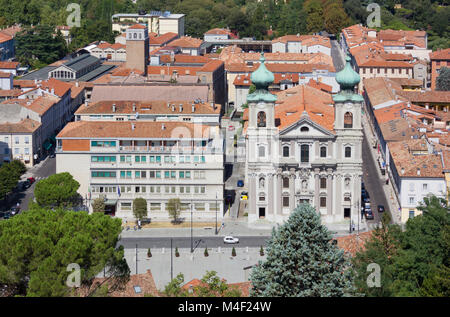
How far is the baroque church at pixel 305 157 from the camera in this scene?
64625 mm

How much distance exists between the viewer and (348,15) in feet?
584

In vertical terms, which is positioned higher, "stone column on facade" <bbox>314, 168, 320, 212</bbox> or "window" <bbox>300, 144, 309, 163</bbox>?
"window" <bbox>300, 144, 309, 163</bbox>

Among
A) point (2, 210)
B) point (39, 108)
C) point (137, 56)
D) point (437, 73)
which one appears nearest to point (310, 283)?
point (2, 210)

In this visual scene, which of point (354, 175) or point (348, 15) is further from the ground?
point (348, 15)

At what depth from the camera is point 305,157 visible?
65438 mm

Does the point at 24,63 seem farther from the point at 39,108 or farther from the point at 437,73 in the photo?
the point at 437,73

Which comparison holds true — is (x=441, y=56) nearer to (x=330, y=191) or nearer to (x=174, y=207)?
(x=330, y=191)

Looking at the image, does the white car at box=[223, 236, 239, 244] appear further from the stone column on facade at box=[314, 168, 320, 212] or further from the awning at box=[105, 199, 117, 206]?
the awning at box=[105, 199, 117, 206]

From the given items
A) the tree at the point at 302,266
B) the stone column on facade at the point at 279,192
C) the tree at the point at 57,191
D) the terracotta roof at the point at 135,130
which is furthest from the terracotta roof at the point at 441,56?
the tree at the point at 302,266

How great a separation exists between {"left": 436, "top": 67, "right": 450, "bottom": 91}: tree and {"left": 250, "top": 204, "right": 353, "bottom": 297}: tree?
7477 cm

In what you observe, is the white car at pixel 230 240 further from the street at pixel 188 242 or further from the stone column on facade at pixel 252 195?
the stone column on facade at pixel 252 195

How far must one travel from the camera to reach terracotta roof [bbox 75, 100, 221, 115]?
7806cm

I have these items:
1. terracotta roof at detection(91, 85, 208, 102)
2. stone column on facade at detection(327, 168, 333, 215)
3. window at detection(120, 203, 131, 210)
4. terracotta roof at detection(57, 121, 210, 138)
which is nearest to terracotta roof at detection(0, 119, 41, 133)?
terracotta roof at detection(91, 85, 208, 102)
